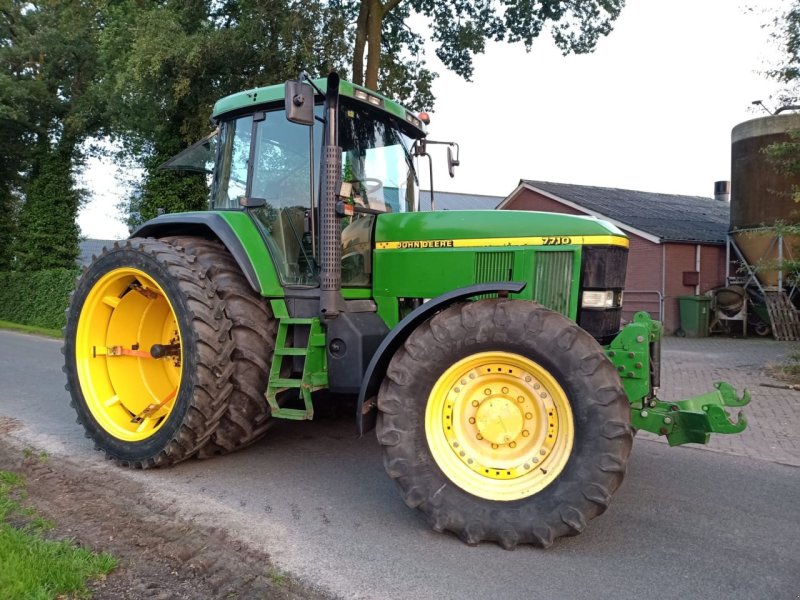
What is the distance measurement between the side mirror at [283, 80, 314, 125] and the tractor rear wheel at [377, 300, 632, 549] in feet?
4.77

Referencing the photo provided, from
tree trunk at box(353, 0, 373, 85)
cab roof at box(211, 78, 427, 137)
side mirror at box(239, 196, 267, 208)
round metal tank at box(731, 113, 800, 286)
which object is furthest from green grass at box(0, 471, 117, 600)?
round metal tank at box(731, 113, 800, 286)

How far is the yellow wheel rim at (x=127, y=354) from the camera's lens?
15.8 ft

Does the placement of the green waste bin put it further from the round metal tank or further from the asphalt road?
the asphalt road

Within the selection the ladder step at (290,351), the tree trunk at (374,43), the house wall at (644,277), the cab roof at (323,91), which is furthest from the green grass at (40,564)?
the house wall at (644,277)

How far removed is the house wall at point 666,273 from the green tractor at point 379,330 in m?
13.3

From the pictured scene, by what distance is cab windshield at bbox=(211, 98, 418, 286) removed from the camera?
4.50m

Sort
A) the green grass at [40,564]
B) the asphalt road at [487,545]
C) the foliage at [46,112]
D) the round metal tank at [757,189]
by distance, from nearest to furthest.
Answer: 1. the green grass at [40,564]
2. the asphalt road at [487,545]
3. the round metal tank at [757,189]
4. the foliage at [46,112]

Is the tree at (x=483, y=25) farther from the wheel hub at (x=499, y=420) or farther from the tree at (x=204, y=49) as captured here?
the wheel hub at (x=499, y=420)

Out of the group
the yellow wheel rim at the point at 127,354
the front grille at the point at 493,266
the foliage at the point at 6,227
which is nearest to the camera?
the front grille at the point at 493,266

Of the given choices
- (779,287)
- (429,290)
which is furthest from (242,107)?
(779,287)

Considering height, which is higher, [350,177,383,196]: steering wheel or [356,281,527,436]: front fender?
[350,177,383,196]: steering wheel

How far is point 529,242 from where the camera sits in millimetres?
3984

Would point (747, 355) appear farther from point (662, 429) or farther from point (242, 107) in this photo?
point (242, 107)

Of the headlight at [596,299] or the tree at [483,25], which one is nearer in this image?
the headlight at [596,299]
